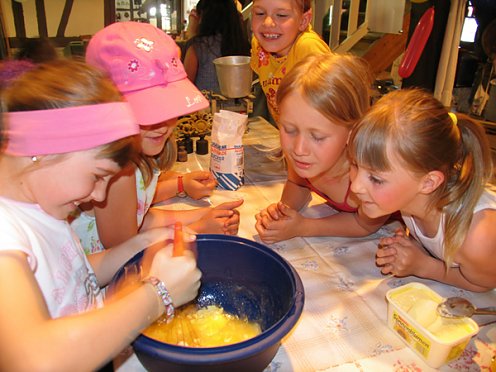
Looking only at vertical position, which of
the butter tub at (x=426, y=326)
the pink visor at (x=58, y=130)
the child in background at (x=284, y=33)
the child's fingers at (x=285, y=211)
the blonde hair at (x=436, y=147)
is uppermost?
the child in background at (x=284, y=33)

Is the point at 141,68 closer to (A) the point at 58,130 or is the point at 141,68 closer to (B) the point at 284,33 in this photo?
(A) the point at 58,130

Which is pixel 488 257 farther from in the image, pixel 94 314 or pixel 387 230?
pixel 94 314

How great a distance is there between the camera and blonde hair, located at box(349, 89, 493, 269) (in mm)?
780

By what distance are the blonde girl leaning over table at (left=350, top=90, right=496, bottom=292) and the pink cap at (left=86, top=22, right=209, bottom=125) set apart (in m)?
0.41

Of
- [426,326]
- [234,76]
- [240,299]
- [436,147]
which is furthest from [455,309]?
[234,76]

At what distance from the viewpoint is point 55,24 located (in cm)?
357

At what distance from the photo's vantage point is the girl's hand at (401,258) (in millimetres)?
895

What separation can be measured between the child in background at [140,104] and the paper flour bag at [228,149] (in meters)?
0.28

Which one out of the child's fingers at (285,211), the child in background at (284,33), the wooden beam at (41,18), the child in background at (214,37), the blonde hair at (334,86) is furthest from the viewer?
the wooden beam at (41,18)

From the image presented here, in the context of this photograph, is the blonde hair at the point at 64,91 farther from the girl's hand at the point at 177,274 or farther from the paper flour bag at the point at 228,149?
the paper flour bag at the point at 228,149

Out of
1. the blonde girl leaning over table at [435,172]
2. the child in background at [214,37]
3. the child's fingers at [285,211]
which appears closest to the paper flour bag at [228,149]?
the child's fingers at [285,211]

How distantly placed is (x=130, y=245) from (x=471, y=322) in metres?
Answer: 0.69

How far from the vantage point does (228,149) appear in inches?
52.7

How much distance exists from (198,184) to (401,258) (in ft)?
2.16
